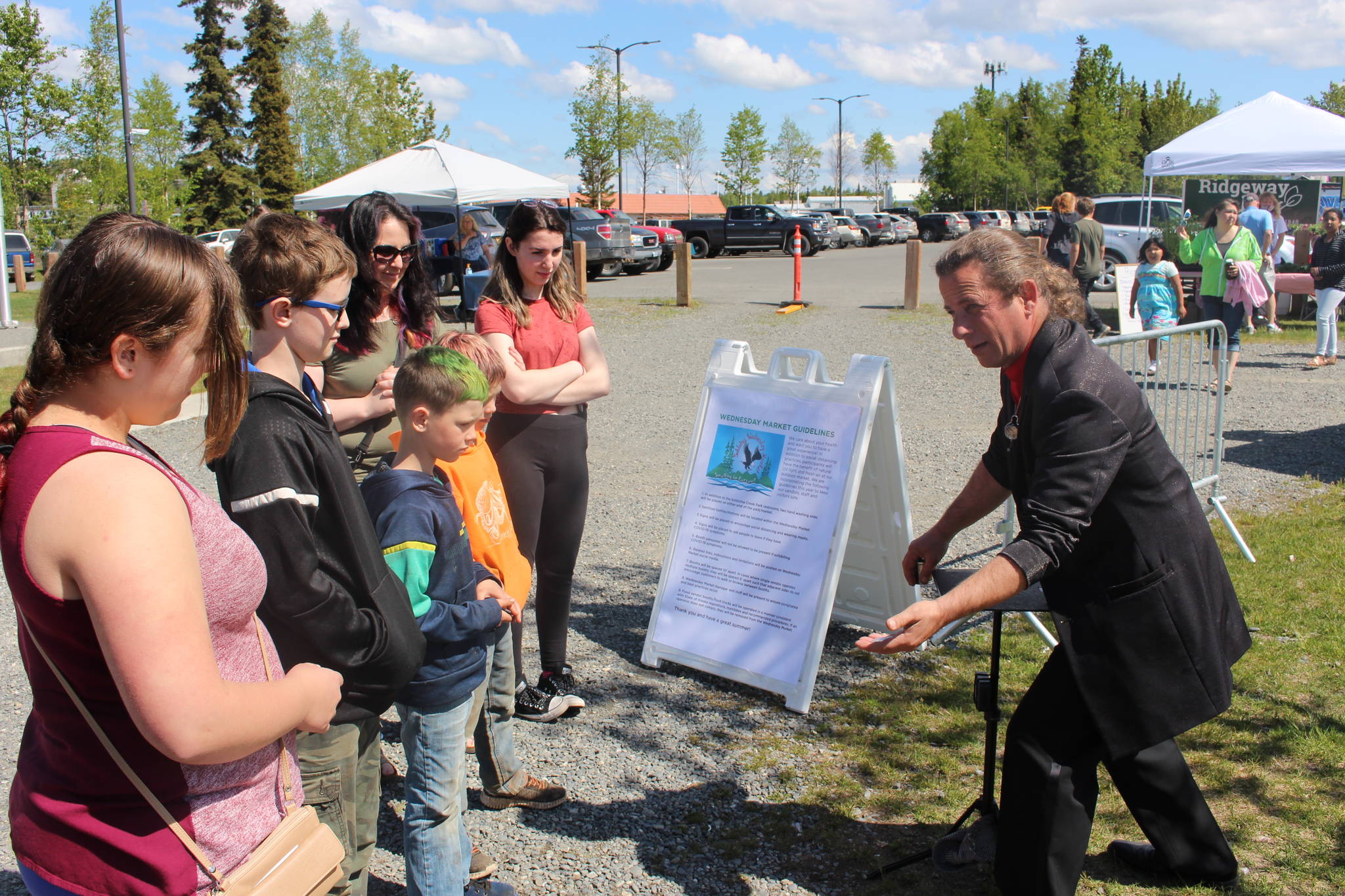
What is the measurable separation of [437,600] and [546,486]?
1399 millimetres

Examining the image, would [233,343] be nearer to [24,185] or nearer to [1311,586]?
[1311,586]

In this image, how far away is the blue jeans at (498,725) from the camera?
10.3ft

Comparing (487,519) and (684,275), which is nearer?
(487,519)

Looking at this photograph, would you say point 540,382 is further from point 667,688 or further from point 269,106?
point 269,106

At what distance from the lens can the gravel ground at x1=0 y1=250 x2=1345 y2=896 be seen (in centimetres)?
301

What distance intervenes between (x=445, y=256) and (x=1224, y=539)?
Result: 46.7ft

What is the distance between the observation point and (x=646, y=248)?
25.4 meters

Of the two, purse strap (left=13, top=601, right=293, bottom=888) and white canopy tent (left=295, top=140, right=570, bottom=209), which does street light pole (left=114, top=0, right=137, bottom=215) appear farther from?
purse strap (left=13, top=601, right=293, bottom=888)

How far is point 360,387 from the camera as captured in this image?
3.18 m

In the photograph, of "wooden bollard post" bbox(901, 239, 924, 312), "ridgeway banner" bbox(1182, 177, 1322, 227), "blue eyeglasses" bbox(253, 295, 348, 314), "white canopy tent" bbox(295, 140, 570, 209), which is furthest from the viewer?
"ridgeway banner" bbox(1182, 177, 1322, 227)

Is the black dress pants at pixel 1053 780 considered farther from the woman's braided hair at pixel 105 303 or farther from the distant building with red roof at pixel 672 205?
the distant building with red roof at pixel 672 205

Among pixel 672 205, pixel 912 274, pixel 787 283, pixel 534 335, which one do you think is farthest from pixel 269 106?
pixel 534 335

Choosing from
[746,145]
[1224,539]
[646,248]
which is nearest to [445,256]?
[646,248]

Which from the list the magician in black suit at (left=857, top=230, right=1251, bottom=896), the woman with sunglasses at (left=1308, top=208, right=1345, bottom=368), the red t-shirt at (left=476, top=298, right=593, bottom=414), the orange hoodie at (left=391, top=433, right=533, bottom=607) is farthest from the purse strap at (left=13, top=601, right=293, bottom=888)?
the woman with sunglasses at (left=1308, top=208, right=1345, bottom=368)
